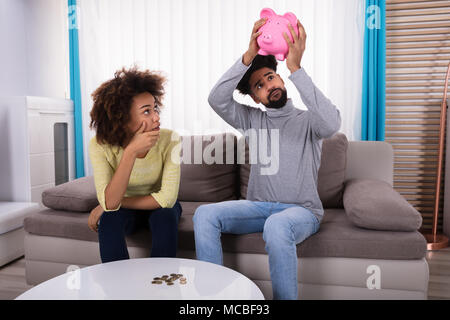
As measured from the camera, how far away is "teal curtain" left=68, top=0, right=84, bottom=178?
3123mm

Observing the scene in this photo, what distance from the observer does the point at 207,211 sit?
5.29 feet

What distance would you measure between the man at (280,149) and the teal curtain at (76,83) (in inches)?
71.1

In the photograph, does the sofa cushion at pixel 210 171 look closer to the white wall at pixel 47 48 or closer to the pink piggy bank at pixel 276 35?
the pink piggy bank at pixel 276 35

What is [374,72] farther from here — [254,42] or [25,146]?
[25,146]

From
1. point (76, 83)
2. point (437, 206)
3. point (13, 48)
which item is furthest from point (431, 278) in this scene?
point (13, 48)

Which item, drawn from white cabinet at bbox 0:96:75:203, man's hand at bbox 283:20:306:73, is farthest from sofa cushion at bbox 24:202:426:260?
white cabinet at bbox 0:96:75:203

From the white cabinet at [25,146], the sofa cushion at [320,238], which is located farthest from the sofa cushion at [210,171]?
the white cabinet at [25,146]

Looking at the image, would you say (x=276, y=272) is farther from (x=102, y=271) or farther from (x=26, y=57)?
(x=26, y=57)

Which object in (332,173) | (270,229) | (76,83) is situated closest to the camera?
(270,229)

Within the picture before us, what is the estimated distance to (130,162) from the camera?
4.98ft

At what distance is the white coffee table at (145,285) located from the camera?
1.06 metres

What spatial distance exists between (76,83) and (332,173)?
215cm
